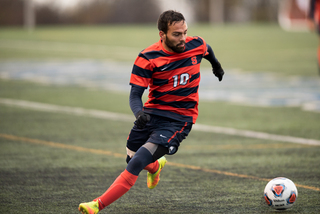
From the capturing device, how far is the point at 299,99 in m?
13.2

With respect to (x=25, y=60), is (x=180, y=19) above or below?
above

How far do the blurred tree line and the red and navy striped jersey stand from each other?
43267 mm

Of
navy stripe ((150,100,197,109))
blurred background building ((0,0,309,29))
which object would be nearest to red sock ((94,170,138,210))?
navy stripe ((150,100,197,109))

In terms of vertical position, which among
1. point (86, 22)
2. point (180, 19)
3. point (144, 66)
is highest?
point (180, 19)

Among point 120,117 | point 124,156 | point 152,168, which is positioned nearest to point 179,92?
point 152,168

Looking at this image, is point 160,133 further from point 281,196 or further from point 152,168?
point 281,196

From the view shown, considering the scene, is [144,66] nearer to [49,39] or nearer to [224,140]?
[224,140]

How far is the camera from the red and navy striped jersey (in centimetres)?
506

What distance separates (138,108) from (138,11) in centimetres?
5552

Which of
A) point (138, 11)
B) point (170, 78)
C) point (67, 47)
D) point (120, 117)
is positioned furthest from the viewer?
A: point (138, 11)

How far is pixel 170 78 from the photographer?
205 inches

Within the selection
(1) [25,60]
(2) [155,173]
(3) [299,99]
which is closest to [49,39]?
(1) [25,60]

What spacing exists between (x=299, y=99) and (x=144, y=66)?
8.93 m

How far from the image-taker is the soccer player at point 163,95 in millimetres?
4926
